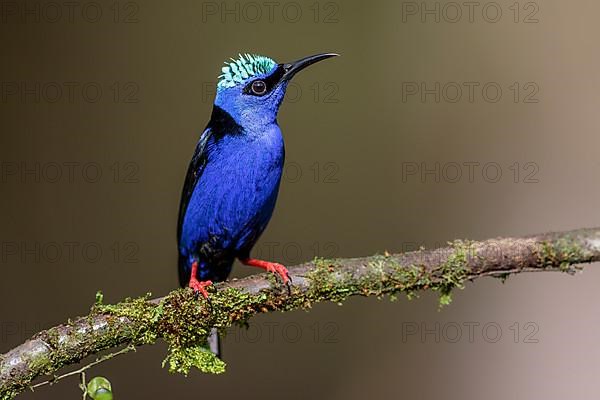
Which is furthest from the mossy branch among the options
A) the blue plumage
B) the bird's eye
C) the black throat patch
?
the bird's eye

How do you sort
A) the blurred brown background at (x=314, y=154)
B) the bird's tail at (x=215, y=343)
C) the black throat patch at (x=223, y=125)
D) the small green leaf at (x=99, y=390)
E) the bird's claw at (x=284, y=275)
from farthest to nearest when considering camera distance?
1. the blurred brown background at (x=314, y=154)
2. the black throat patch at (x=223, y=125)
3. the bird's tail at (x=215, y=343)
4. the bird's claw at (x=284, y=275)
5. the small green leaf at (x=99, y=390)

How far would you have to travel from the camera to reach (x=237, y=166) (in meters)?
4.17

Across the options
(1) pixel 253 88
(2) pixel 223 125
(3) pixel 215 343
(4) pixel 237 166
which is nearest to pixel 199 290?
(3) pixel 215 343

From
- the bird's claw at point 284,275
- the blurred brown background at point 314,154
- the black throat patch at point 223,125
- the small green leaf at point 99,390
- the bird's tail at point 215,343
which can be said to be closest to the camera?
the small green leaf at point 99,390

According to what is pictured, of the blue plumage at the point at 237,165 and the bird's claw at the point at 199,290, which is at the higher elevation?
the blue plumage at the point at 237,165

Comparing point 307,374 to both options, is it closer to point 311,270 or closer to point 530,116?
point 530,116

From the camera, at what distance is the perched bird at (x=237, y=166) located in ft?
13.7

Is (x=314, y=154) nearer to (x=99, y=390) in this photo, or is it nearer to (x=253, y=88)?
(x=253, y=88)

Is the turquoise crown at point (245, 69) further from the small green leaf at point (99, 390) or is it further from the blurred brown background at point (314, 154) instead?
the blurred brown background at point (314, 154)

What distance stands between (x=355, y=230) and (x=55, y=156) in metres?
2.94

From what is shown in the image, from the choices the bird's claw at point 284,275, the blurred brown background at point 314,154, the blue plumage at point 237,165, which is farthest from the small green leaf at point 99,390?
the blurred brown background at point 314,154

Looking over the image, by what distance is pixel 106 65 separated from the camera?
7.40 meters

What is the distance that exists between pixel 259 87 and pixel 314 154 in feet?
11.0

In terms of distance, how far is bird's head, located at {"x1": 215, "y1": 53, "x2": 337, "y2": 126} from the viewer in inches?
168
